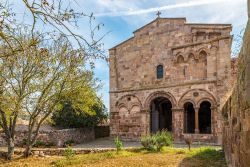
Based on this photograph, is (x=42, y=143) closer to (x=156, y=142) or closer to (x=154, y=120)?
(x=154, y=120)

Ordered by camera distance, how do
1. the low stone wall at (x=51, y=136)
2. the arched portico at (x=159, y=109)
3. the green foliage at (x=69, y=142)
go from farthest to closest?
the arched portico at (x=159, y=109), the green foliage at (x=69, y=142), the low stone wall at (x=51, y=136)

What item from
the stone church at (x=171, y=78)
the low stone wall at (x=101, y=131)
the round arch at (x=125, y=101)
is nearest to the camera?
the stone church at (x=171, y=78)

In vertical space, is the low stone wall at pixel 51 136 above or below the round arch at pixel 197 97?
below

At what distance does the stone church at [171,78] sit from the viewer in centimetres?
2241

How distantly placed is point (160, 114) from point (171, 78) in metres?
A: 4.94

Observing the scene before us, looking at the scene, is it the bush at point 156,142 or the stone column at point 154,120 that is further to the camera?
the stone column at point 154,120

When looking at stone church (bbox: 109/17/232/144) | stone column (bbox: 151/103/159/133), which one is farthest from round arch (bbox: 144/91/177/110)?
stone column (bbox: 151/103/159/133)

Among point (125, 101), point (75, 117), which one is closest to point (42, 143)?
point (75, 117)

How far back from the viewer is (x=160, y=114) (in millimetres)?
28453

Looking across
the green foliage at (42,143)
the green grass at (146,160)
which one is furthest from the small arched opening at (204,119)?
the green foliage at (42,143)

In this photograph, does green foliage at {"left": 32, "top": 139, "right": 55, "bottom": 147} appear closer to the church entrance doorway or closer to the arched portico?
the arched portico

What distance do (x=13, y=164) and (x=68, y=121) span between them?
12.4 meters

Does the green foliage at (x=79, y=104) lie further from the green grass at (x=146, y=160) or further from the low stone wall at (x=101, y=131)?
the green grass at (x=146, y=160)

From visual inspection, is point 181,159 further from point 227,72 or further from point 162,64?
point 162,64
